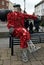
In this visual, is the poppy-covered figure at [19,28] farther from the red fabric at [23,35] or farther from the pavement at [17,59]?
the pavement at [17,59]

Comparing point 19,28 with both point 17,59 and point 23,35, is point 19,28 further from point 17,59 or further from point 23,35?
point 17,59

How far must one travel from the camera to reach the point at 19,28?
287 inches

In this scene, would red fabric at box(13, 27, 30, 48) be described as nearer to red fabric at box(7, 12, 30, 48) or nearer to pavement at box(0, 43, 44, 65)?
red fabric at box(7, 12, 30, 48)

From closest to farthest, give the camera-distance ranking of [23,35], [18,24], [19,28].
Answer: [23,35] → [19,28] → [18,24]

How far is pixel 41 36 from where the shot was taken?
1092 cm

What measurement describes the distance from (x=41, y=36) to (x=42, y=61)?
378cm

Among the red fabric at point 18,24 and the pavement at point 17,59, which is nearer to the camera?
the pavement at point 17,59

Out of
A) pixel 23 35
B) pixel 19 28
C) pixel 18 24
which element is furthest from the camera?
pixel 18 24

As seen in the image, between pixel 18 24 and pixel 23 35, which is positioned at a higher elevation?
pixel 18 24

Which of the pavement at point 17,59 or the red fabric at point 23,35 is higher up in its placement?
the red fabric at point 23,35

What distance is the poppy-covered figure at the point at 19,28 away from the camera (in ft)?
23.4

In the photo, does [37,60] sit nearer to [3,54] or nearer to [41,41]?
[3,54]

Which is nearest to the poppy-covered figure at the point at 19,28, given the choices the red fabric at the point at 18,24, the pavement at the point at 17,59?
the red fabric at the point at 18,24

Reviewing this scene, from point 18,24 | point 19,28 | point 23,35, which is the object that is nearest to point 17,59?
point 23,35
